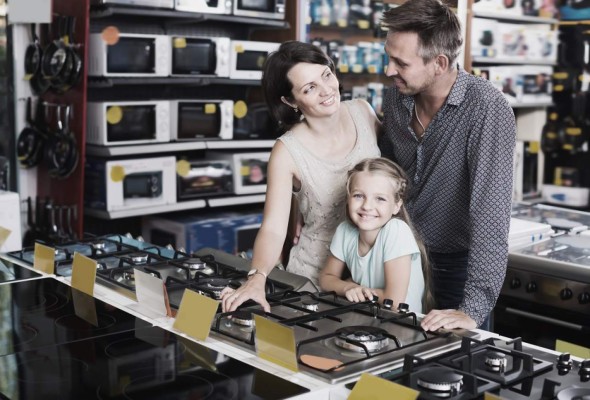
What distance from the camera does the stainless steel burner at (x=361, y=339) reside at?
1681mm

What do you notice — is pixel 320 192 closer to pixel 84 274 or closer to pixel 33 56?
pixel 84 274

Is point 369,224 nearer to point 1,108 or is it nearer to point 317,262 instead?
point 317,262

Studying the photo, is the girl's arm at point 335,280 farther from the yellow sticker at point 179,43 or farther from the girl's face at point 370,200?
the yellow sticker at point 179,43

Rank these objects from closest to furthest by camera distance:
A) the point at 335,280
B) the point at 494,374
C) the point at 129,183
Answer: the point at 494,374 < the point at 335,280 < the point at 129,183

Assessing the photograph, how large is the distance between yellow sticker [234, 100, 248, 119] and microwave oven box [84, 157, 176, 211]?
0.57 meters

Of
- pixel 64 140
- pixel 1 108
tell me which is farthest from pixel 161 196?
pixel 1 108

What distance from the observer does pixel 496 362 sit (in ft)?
5.13

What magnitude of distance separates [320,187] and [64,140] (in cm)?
233

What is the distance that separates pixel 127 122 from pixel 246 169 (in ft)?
2.97

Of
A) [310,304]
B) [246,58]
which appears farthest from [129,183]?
[310,304]

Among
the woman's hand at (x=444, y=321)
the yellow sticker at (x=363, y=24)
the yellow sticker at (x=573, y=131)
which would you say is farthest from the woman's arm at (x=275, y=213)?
the yellow sticker at (x=573, y=131)

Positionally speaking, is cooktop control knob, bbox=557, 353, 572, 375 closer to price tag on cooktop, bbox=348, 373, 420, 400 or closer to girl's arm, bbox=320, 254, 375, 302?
price tag on cooktop, bbox=348, 373, 420, 400

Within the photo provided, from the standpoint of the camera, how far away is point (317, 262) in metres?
2.58

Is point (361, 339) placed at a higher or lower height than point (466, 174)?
lower
